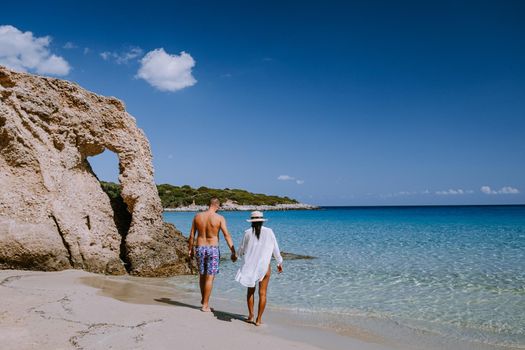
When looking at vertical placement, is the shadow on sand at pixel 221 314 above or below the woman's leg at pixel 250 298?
below

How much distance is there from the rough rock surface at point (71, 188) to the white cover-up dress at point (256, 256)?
5625 mm

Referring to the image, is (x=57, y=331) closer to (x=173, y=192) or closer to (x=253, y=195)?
(x=173, y=192)

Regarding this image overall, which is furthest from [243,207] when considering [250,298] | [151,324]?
[151,324]

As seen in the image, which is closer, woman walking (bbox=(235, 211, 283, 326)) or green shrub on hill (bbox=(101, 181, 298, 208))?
woman walking (bbox=(235, 211, 283, 326))

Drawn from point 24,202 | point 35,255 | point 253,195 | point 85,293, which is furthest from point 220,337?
point 253,195

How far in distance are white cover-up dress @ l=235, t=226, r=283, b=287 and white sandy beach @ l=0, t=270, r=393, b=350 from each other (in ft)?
2.45

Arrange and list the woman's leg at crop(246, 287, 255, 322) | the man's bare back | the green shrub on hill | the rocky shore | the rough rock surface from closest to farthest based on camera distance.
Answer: the woman's leg at crop(246, 287, 255, 322) < the man's bare back < the rough rock surface < the rocky shore < the green shrub on hill

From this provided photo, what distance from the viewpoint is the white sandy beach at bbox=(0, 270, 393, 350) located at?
4902 mm

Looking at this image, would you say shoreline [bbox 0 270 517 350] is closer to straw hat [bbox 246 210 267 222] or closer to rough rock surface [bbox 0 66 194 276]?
rough rock surface [bbox 0 66 194 276]

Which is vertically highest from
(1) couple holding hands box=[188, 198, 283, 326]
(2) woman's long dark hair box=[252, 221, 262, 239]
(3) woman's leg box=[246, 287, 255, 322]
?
(2) woman's long dark hair box=[252, 221, 262, 239]

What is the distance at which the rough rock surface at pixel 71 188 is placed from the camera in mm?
9555

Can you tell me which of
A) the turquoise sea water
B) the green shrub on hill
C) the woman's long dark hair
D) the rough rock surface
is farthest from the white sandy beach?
the green shrub on hill

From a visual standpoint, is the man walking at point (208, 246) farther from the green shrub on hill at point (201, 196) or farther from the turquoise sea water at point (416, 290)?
the green shrub on hill at point (201, 196)

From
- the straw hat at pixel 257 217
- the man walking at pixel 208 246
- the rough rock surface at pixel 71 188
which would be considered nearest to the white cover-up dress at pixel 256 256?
the straw hat at pixel 257 217
